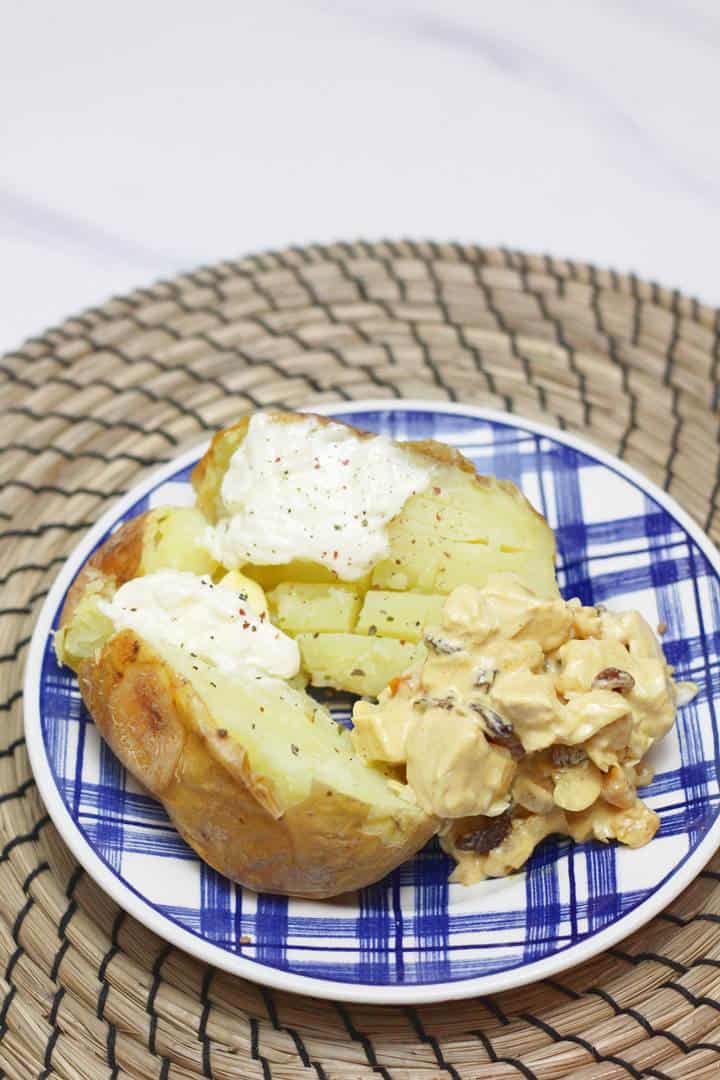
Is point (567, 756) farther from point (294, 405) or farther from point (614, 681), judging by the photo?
point (294, 405)

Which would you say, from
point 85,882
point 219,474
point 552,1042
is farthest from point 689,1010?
point 219,474

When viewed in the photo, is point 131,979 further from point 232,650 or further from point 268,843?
point 232,650

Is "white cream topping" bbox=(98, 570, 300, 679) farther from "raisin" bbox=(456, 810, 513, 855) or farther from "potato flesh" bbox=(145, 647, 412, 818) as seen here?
"raisin" bbox=(456, 810, 513, 855)

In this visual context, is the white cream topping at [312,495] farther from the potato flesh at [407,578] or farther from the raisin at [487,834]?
the raisin at [487,834]

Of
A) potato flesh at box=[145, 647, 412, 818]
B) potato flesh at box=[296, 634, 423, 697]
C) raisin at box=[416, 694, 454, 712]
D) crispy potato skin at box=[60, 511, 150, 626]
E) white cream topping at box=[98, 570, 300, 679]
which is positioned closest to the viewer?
potato flesh at box=[145, 647, 412, 818]

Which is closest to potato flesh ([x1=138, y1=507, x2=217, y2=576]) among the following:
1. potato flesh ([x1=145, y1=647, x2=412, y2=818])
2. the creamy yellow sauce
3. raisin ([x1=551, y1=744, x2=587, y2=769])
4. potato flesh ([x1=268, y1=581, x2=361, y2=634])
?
potato flesh ([x1=268, y1=581, x2=361, y2=634])

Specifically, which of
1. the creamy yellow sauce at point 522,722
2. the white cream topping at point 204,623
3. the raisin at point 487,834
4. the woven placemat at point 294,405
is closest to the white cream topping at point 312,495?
the white cream topping at point 204,623

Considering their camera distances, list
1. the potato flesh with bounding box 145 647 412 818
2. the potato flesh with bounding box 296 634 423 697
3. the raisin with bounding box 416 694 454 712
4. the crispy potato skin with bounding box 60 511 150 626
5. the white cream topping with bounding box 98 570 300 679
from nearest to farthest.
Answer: the potato flesh with bounding box 145 647 412 818, the raisin with bounding box 416 694 454 712, the white cream topping with bounding box 98 570 300 679, the potato flesh with bounding box 296 634 423 697, the crispy potato skin with bounding box 60 511 150 626

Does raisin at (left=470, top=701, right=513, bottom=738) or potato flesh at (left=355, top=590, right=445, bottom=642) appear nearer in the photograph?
raisin at (left=470, top=701, right=513, bottom=738)
